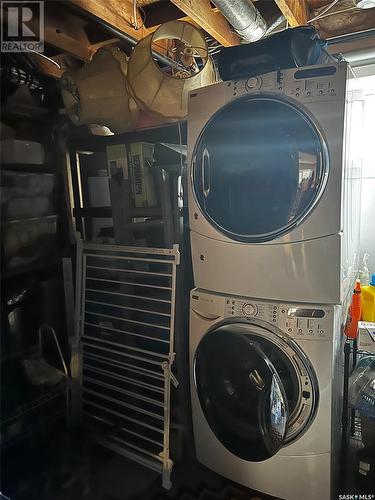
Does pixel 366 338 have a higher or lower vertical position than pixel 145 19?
lower

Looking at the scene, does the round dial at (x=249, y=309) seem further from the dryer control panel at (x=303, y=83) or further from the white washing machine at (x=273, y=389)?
the dryer control panel at (x=303, y=83)

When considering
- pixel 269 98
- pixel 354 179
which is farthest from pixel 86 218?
pixel 354 179

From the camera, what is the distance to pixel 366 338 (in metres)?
1.60

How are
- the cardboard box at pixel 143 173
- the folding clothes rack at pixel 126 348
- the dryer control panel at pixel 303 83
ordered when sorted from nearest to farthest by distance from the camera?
the dryer control panel at pixel 303 83
the folding clothes rack at pixel 126 348
the cardboard box at pixel 143 173

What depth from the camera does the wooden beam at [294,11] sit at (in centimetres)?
153

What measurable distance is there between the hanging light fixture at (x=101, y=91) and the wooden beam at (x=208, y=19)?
0.44 meters

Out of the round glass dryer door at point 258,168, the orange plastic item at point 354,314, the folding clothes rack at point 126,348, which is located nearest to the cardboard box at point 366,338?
the orange plastic item at point 354,314

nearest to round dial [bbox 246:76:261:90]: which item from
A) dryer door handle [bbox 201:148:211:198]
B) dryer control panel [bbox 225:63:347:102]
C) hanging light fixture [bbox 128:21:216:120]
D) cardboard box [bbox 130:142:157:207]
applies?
dryer control panel [bbox 225:63:347:102]

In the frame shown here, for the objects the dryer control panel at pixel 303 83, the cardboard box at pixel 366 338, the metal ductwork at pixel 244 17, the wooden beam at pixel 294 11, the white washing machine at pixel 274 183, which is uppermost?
the wooden beam at pixel 294 11

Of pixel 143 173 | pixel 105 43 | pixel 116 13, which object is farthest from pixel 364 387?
pixel 105 43

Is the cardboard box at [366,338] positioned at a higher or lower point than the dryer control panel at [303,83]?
lower

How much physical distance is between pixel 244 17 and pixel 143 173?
0.84m

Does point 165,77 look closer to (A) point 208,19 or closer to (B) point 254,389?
(A) point 208,19

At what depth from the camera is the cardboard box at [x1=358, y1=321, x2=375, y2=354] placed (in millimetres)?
1592
